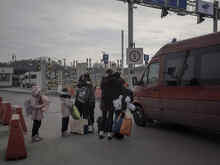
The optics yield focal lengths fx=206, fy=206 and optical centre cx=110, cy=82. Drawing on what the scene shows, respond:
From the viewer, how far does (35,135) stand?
532 cm

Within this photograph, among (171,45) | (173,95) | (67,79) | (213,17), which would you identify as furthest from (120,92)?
(67,79)

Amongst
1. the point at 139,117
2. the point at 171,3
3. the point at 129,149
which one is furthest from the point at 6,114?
the point at 171,3

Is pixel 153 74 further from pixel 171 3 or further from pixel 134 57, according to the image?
pixel 171 3

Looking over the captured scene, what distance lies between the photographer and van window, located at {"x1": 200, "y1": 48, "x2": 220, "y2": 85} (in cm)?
462

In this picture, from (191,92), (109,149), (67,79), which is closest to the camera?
(109,149)

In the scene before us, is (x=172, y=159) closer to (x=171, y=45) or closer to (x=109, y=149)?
(x=109, y=149)

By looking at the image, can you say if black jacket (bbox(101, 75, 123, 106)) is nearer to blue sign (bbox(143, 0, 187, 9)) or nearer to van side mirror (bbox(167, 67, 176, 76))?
van side mirror (bbox(167, 67, 176, 76))

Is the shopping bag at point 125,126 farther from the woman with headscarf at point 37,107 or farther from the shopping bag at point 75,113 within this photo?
the woman with headscarf at point 37,107

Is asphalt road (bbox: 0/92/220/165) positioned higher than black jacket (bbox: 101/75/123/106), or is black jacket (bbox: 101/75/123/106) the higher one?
black jacket (bbox: 101/75/123/106)

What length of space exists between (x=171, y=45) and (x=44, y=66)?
14.7 meters

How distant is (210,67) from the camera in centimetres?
477

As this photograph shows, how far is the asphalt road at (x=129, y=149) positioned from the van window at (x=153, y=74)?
155 cm

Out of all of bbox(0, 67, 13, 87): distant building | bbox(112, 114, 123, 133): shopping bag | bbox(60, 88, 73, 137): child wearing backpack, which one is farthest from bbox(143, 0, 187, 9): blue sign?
bbox(0, 67, 13, 87): distant building

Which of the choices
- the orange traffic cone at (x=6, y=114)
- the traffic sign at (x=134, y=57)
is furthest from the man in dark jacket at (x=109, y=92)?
the traffic sign at (x=134, y=57)
